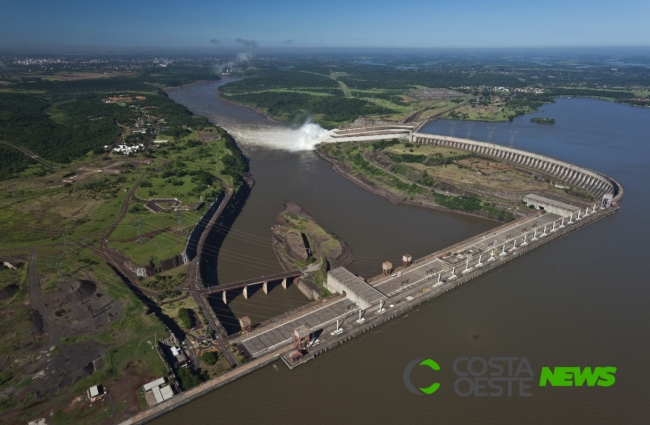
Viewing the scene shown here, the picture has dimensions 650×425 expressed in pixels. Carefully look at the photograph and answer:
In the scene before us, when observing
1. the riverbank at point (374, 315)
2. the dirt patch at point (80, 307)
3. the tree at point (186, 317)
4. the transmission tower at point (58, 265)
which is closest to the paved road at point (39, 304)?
the dirt patch at point (80, 307)

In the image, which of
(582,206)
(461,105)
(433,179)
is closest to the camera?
(582,206)

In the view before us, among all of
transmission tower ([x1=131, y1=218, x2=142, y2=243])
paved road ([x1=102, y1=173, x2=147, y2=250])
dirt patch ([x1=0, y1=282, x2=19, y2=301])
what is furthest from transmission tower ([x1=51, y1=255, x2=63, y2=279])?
transmission tower ([x1=131, y1=218, x2=142, y2=243])

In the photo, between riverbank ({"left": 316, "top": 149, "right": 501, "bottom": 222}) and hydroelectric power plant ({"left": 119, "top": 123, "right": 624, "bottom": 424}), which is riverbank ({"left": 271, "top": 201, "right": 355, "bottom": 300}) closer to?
hydroelectric power plant ({"left": 119, "top": 123, "right": 624, "bottom": 424})

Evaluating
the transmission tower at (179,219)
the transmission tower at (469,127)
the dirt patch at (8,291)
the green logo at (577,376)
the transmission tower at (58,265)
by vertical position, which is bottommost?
the green logo at (577,376)

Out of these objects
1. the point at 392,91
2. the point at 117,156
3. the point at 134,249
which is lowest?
the point at 134,249

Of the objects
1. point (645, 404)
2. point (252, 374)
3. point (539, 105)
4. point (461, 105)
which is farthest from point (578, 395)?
point (539, 105)

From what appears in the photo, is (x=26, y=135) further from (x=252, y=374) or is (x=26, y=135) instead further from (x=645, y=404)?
(x=645, y=404)

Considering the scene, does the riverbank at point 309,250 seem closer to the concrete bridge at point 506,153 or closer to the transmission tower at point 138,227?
the transmission tower at point 138,227
